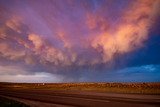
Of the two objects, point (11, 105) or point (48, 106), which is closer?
point (48, 106)

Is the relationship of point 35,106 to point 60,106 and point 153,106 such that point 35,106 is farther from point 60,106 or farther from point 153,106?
point 153,106

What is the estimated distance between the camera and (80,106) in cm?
2045

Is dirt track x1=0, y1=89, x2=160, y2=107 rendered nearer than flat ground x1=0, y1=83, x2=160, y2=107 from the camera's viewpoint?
Yes

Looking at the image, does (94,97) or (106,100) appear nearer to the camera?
(106,100)

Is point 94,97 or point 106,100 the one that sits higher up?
point 94,97

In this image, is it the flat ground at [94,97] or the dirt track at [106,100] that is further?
the flat ground at [94,97]

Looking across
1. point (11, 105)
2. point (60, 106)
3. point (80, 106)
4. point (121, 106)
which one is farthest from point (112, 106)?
point (11, 105)

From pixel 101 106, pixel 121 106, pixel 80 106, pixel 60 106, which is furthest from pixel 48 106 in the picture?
pixel 121 106

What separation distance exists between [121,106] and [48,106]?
239 inches

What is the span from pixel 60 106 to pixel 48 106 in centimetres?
107

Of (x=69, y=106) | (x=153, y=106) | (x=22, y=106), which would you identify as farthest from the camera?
(x=22, y=106)

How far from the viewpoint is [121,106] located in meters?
19.1

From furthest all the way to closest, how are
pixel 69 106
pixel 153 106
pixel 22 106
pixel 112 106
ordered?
pixel 22 106, pixel 69 106, pixel 112 106, pixel 153 106

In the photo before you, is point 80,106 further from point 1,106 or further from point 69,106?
point 1,106
